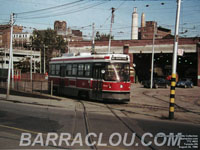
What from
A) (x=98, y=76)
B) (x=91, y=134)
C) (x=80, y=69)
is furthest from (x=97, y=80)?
(x=91, y=134)

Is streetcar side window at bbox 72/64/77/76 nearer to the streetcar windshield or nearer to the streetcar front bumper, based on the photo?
→ the streetcar windshield

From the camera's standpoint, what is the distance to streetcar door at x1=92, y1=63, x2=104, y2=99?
16.2 m

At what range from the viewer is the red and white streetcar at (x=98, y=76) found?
1575 cm

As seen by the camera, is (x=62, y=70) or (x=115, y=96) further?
(x=62, y=70)

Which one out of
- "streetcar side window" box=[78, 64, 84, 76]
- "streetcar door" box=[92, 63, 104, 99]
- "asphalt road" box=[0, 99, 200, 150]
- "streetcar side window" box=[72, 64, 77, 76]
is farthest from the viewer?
"streetcar side window" box=[72, 64, 77, 76]

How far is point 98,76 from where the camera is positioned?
16.5 m

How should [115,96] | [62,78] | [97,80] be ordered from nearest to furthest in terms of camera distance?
[115,96] < [97,80] < [62,78]

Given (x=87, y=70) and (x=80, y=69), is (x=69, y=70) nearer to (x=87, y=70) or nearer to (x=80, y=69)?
(x=80, y=69)

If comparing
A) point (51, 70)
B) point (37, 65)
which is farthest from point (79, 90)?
point (37, 65)

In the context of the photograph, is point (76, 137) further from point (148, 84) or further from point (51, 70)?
point (148, 84)

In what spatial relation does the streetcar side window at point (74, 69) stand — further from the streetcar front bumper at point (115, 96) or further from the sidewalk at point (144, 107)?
the streetcar front bumper at point (115, 96)

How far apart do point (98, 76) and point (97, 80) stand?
29 centimetres

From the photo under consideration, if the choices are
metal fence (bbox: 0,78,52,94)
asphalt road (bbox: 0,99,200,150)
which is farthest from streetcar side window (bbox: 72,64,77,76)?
metal fence (bbox: 0,78,52,94)
